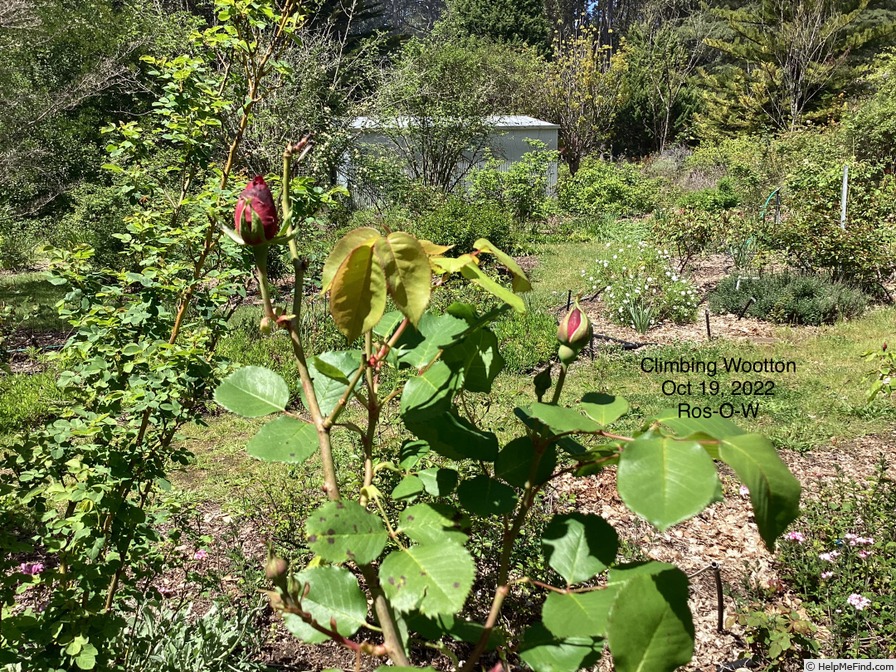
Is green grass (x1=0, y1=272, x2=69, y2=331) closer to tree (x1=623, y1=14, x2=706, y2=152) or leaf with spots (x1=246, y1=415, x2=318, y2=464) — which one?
leaf with spots (x1=246, y1=415, x2=318, y2=464)

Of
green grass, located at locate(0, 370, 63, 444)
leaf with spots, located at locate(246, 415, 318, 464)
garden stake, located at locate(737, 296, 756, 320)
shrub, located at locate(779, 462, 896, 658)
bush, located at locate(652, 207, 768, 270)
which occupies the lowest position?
green grass, located at locate(0, 370, 63, 444)

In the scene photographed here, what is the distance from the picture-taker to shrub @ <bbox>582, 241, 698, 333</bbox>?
6.16m

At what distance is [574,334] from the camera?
663mm

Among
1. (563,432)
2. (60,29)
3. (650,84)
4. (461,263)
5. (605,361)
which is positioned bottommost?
(605,361)

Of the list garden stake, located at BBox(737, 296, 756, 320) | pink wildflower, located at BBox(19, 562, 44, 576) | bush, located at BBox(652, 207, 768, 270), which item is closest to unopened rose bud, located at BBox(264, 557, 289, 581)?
pink wildflower, located at BBox(19, 562, 44, 576)

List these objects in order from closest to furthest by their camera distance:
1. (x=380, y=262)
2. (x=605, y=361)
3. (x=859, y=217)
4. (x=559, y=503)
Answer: (x=380, y=262) < (x=559, y=503) < (x=605, y=361) < (x=859, y=217)

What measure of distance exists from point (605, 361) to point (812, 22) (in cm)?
1806

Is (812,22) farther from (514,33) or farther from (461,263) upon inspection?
(461,263)

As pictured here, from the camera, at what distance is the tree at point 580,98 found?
19250 millimetres

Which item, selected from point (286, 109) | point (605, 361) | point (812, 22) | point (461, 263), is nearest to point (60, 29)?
point (286, 109)

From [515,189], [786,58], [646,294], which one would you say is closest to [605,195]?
[515,189]

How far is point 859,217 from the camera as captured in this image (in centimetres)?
695

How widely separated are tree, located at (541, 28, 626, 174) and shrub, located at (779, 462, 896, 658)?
1775 centimetres

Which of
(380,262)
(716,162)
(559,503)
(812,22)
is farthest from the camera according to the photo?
(812,22)
